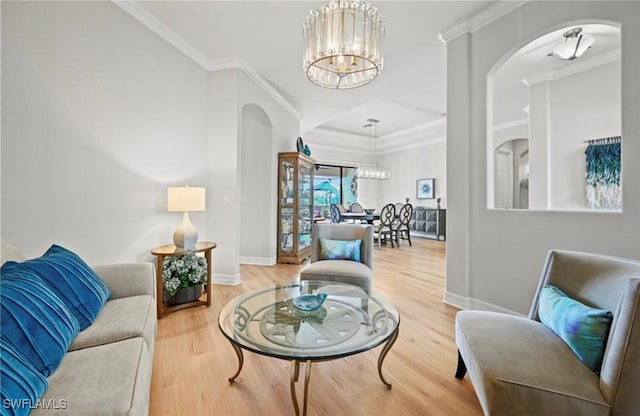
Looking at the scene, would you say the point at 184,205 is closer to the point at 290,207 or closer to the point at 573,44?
the point at 290,207

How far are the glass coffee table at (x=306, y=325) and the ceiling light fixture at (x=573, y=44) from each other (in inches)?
134

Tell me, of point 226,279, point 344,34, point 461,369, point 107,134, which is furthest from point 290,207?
point 461,369

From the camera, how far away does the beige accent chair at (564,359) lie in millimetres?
1007

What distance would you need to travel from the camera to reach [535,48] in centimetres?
333

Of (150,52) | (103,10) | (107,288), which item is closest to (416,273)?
(107,288)

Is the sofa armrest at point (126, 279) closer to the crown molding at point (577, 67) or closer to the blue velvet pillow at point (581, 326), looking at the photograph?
the blue velvet pillow at point (581, 326)

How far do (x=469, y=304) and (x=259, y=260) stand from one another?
3.17m

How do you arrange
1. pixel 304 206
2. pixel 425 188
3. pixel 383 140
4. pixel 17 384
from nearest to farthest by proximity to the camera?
pixel 17 384
pixel 304 206
pixel 425 188
pixel 383 140

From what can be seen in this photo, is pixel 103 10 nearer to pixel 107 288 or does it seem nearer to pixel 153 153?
pixel 153 153

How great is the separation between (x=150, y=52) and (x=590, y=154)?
5394 mm

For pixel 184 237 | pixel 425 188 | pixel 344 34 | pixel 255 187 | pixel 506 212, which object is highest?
pixel 344 34

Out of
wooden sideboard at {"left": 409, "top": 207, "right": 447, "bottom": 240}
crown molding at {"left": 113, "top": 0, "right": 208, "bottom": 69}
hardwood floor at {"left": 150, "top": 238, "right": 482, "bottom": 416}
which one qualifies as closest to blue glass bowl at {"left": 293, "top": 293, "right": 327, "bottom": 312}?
hardwood floor at {"left": 150, "top": 238, "right": 482, "bottom": 416}

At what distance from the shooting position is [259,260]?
4.69m

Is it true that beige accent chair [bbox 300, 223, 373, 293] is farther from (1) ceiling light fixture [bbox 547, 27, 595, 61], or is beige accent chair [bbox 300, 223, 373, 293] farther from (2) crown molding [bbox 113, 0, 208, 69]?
(1) ceiling light fixture [bbox 547, 27, 595, 61]
